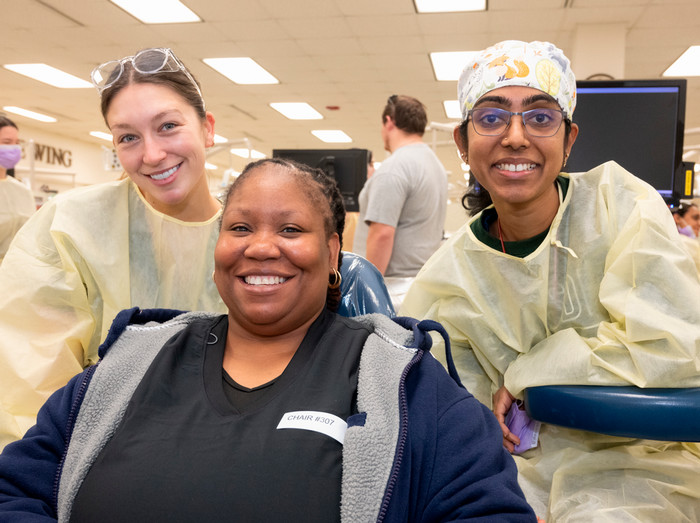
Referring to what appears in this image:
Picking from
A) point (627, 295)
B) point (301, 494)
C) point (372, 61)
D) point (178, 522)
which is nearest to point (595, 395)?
point (627, 295)

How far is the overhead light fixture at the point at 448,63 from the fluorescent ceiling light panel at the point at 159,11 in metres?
2.53

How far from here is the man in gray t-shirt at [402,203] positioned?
2.95 metres

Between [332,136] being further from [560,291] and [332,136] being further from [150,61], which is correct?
[560,291]

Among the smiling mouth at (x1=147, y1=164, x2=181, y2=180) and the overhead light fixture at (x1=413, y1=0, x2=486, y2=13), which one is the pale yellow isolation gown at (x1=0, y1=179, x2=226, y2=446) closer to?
the smiling mouth at (x1=147, y1=164, x2=181, y2=180)

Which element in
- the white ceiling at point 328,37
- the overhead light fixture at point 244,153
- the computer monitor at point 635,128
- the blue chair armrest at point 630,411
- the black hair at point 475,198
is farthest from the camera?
the overhead light fixture at point 244,153

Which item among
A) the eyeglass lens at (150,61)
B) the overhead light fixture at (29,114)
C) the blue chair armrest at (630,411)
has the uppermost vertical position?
the overhead light fixture at (29,114)

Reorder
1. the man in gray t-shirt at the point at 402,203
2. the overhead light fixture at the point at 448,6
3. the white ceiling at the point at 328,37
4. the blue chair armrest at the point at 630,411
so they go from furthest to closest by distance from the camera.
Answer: the white ceiling at the point at 328,37 < the overhead light fixture at the point at 448,6 < the man in gray t-shirt at the point at 402,203 < the blue chair armrest at the point at 630,411

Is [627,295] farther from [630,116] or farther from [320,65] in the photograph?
[320,65]

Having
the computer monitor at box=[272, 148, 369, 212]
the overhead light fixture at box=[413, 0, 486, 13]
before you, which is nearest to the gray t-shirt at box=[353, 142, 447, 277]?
the computer monitor at box=[272, 148, 369, 212]

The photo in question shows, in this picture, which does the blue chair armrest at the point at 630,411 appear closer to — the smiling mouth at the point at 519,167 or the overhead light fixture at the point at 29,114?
the smiling mouth at the point at 519,167

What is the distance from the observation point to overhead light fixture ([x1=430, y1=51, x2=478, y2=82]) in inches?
243

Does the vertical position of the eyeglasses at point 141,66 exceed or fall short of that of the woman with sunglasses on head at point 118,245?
it exceeds it

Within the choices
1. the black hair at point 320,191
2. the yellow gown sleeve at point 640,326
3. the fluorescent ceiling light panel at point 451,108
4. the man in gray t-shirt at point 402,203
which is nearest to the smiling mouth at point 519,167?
the yellow gown sleeve at point 640,326

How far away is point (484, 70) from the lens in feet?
4.66
